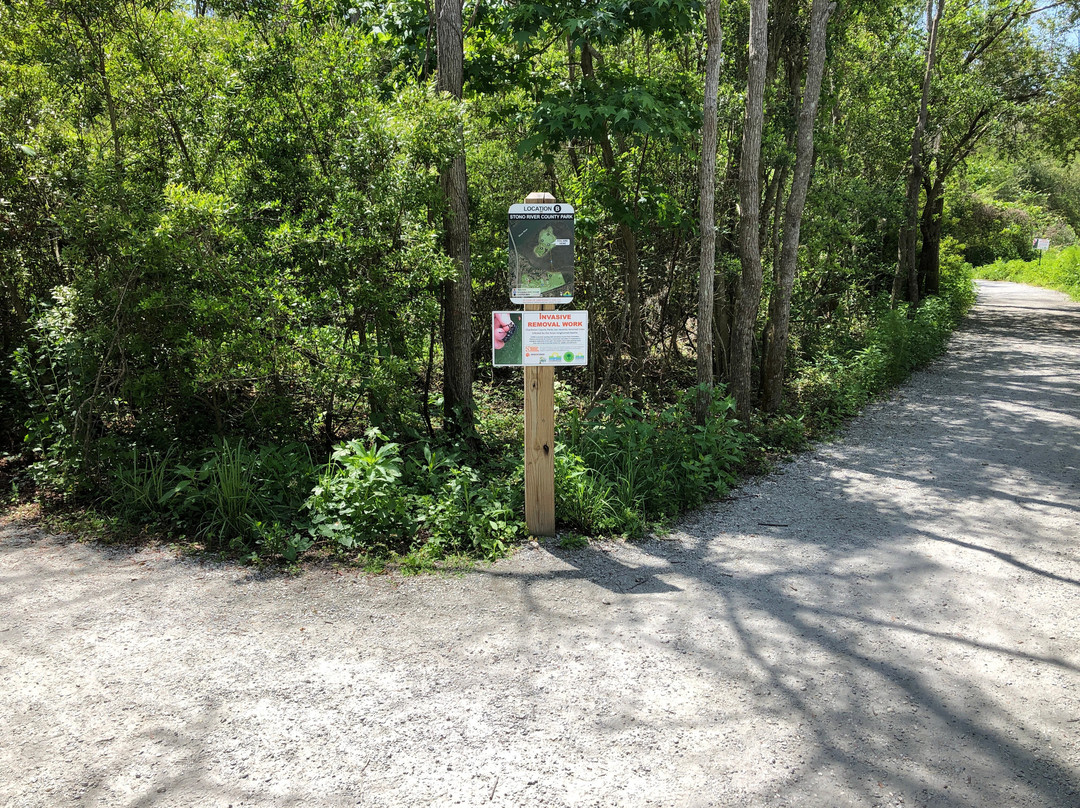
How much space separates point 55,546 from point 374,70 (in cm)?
459

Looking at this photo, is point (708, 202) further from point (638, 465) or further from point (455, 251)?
point (638, 465)

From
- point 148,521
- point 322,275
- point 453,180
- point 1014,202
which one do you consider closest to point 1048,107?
point 453,180

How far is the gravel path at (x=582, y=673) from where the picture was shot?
2852 millimetres

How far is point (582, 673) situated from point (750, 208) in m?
5.80

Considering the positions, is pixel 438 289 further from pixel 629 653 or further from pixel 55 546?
pixel 629 653

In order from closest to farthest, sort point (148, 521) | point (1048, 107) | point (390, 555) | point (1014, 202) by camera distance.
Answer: point (390, 555), point (148, 521), point (1048, 107), point (1014, 202)

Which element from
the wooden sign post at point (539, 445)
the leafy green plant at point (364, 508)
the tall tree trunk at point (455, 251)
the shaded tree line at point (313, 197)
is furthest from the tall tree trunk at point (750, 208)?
the leafy green plant at point (364, 508)

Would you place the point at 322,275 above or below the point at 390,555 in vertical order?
above

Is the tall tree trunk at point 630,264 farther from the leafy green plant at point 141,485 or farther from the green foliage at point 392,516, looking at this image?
the leafy green plant at point 141,485

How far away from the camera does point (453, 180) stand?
21.5 ft

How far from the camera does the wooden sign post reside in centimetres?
513

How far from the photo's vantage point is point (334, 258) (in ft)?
18.5

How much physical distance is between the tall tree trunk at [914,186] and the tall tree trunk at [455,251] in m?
12.1

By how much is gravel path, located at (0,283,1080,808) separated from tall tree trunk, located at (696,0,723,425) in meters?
2.00
